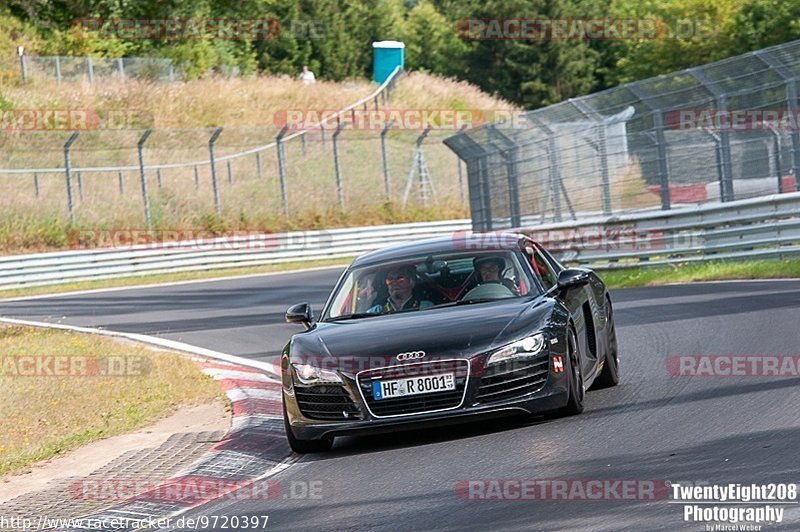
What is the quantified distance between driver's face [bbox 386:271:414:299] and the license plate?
1259 millimetres

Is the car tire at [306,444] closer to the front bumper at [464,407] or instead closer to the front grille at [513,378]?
the front bumper at [464,407]

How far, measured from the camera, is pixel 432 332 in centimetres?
893

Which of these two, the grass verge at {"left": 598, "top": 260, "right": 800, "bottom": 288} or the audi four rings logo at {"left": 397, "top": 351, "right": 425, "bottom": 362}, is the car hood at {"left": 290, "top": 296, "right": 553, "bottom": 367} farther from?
the grass verge at {"left": 598, "top": 260, "right": 800, "bottom": 288}

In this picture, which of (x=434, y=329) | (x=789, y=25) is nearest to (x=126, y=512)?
(x=434, y=329)

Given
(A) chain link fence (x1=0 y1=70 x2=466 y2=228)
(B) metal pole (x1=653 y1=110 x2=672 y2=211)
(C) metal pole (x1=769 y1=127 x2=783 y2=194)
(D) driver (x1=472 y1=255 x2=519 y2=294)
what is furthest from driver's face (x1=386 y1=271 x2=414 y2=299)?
(A) chain link fence (x1=0 y1=70 x2=466 y2=228)

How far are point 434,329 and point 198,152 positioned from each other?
3738 cm

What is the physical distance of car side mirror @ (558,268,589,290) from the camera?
384 inches

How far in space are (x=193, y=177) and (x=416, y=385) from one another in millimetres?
35029

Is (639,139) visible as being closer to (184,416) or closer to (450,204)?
(184,416)

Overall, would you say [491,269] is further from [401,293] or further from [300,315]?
[300,315]

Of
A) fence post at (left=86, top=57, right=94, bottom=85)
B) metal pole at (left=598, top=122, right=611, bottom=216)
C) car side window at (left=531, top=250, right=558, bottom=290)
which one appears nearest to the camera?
car side window at (left=531, top=250, right=558, bottom=290)

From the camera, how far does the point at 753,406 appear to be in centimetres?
895

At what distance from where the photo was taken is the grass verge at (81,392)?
10648 millimetres

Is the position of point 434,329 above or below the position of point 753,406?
above
